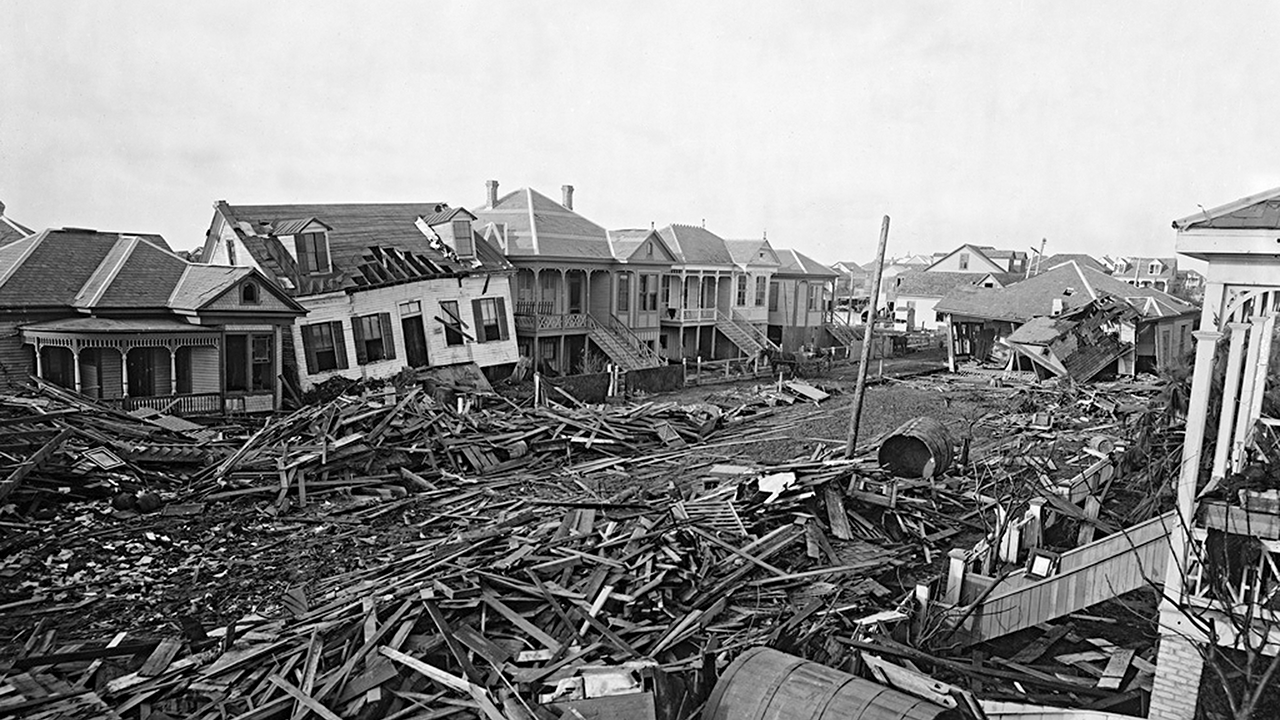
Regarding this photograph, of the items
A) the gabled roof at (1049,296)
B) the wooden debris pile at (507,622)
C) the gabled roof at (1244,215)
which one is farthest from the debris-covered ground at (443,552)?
Result: the gabled roof at (1049,296)

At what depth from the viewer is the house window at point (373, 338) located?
30.1 meters

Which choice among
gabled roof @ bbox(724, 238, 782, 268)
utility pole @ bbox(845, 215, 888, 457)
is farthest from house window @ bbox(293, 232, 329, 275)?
gabled roof @ bbox(724, 238, 782, 268)

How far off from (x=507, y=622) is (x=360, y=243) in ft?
76.4

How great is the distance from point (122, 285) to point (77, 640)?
16.2 metres

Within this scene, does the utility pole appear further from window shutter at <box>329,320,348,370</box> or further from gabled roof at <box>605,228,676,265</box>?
gabled roof at <box>605,228,676,265</box>

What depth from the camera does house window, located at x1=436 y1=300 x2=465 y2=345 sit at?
32281mm

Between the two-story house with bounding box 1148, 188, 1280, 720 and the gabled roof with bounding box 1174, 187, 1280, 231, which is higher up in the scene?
the gabled roof with bounding box 1174, 187, 1280, 231

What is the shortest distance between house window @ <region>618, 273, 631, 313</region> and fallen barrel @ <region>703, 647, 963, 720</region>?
109 ft

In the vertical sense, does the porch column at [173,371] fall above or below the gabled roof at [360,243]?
below

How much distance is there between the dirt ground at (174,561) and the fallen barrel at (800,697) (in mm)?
7657

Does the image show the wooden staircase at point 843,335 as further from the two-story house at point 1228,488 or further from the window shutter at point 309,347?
the two-story house at point 1228,488

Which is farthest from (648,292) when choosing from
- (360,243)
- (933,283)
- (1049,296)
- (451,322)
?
(933,283)

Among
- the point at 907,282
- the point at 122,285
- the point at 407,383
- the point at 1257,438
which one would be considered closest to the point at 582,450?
the point at 407,383

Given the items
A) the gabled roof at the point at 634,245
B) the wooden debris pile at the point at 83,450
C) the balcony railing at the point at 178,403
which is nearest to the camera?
the wooden debris pile at the point at 83,450
